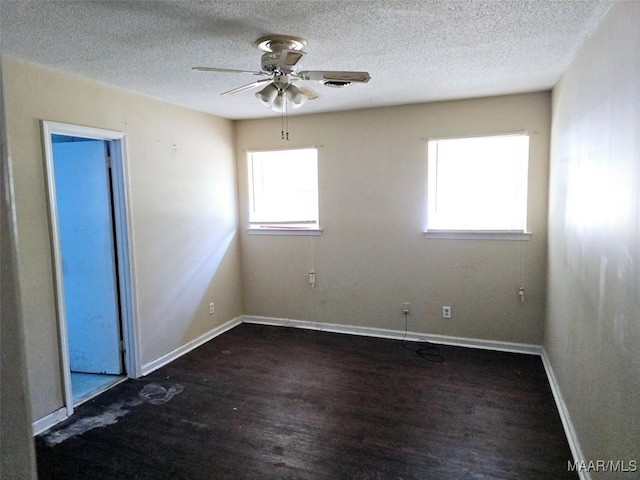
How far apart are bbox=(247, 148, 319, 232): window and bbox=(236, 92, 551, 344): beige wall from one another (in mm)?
105

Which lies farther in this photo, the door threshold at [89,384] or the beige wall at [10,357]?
the door threshold at [89,384]

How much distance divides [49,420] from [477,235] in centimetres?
381

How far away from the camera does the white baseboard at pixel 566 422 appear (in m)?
2.18

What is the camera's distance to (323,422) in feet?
8.93

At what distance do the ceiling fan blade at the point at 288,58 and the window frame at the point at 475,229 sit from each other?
214 cm

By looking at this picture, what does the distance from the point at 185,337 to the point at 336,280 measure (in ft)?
5.60

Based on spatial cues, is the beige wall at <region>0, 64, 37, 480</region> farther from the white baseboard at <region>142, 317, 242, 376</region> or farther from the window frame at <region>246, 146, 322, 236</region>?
the window frame at <region>246, 146, 322, 236</region>

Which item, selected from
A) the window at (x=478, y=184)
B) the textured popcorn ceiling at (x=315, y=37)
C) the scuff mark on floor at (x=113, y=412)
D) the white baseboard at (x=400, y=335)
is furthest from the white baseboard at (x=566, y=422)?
the scuff mark on floor at (x=113, y=412)

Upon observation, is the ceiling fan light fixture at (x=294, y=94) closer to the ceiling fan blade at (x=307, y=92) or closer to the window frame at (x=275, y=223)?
the ceiling fan blade at (x=307, y=92)

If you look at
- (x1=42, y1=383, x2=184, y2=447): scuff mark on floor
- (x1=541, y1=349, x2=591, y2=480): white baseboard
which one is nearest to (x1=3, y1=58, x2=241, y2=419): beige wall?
(x1=42, y1=383, x2=184, y2=447): scuff mark on floor

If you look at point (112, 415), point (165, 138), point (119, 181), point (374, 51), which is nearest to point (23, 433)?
point (374, 51)

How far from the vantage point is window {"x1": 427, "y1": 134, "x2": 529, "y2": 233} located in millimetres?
3729

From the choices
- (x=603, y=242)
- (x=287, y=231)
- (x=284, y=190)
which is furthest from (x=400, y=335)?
(x=603, y=242)

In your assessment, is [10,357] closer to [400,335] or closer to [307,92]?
[307,92]
